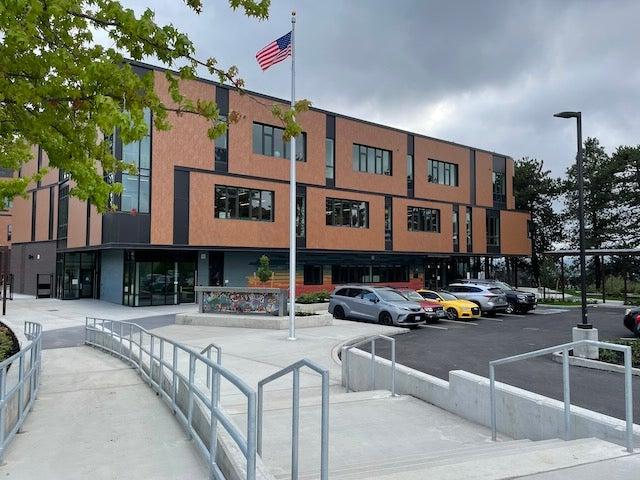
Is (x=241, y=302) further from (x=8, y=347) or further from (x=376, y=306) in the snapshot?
(x=8, y=347)

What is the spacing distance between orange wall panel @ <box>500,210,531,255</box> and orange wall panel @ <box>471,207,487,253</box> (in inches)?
105

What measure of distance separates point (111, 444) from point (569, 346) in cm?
551

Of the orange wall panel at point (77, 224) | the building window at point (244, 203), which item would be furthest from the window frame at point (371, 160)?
the orange wall panel at point (77, 224)

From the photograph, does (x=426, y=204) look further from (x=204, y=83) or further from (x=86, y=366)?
(x=86, y=366)

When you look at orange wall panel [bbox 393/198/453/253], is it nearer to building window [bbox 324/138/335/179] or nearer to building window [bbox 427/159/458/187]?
building window [bbox 427/159/458/187]

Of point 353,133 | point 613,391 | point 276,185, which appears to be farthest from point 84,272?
point 613,391

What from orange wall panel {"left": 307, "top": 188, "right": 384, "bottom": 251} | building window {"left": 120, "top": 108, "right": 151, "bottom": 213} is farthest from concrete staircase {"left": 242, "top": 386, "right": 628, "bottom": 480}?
orange wall panel {"left": 307, "top": 188, "right": 384, "bottom": 251}

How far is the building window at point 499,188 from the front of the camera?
47969mm

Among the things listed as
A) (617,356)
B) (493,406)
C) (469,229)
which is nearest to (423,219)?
(469,229)

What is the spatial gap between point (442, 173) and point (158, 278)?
82.6 ft

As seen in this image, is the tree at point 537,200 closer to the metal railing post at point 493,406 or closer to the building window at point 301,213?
the building window at point 301,213

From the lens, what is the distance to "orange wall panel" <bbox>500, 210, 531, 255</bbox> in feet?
156

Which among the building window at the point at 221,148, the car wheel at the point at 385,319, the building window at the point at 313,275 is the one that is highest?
the building window at the point at 221,148

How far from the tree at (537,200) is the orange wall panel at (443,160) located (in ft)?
60.3
